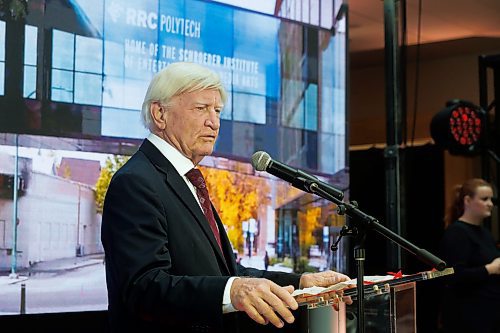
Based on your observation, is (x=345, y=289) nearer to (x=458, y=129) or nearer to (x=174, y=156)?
(x=174, y=156)

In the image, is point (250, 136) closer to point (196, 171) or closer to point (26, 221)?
point (26, 221)

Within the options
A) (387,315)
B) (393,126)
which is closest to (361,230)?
(387,315)

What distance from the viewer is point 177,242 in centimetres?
170

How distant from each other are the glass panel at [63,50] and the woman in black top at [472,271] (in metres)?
2.21

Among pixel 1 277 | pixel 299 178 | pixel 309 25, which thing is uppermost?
pixel 309 25

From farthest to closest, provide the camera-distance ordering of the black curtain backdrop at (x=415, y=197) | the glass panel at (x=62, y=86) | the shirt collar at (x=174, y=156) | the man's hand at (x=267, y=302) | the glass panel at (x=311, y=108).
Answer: the black curtain backdrop at (x=415, y=197) → the glass panel at (x=311, y=108) → the glass panel at (x=62, y=86) → the shirt collar at (x=174, y=156) → the man's hand at (x=267, y=302)

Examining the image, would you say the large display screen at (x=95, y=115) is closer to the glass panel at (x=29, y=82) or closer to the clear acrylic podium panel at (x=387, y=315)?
the glass panel at (x=29, y=82)

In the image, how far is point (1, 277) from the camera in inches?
115

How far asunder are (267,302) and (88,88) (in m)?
1.95

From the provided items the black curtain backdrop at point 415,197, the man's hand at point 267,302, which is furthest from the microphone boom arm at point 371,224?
the black curtain backdrop at point 415,197

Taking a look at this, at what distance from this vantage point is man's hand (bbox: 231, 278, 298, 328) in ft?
4.55

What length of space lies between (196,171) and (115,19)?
1547mm

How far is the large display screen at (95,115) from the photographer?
297 centimetres

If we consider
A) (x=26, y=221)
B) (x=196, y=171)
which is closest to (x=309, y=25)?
(x=26, y=221)
